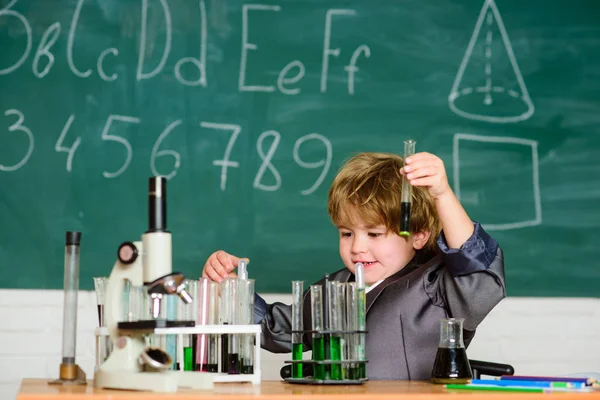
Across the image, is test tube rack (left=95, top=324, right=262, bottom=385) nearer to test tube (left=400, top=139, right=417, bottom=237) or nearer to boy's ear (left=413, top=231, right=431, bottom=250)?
test tube (left=400, top=139, right=417, bottom=237)

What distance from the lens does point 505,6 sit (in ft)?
9.83

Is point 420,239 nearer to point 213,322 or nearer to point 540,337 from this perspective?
point 213,322

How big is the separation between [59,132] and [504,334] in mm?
1606

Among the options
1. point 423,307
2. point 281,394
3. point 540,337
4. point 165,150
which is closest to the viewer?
point 281,394

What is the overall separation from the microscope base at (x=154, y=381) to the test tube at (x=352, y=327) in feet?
0.91

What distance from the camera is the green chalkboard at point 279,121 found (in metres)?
2.72

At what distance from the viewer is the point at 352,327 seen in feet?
4.91

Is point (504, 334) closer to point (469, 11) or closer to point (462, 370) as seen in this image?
point (469, 11)

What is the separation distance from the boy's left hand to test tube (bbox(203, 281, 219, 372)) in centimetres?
41

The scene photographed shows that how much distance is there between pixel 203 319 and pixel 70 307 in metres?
0.23

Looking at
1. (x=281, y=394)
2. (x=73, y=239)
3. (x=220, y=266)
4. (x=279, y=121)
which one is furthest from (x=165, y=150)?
(x=281, y=394)

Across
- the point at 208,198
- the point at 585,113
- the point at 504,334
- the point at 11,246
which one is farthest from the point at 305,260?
the point at 585,113

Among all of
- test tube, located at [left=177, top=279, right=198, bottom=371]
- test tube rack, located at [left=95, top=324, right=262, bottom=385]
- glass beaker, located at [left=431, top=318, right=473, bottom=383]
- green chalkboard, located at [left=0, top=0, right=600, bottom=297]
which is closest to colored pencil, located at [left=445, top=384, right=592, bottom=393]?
glass beaker, located at [left=431, top=318, right=473, bottom=383]

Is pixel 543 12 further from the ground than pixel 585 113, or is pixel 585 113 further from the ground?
pixel 543 12
